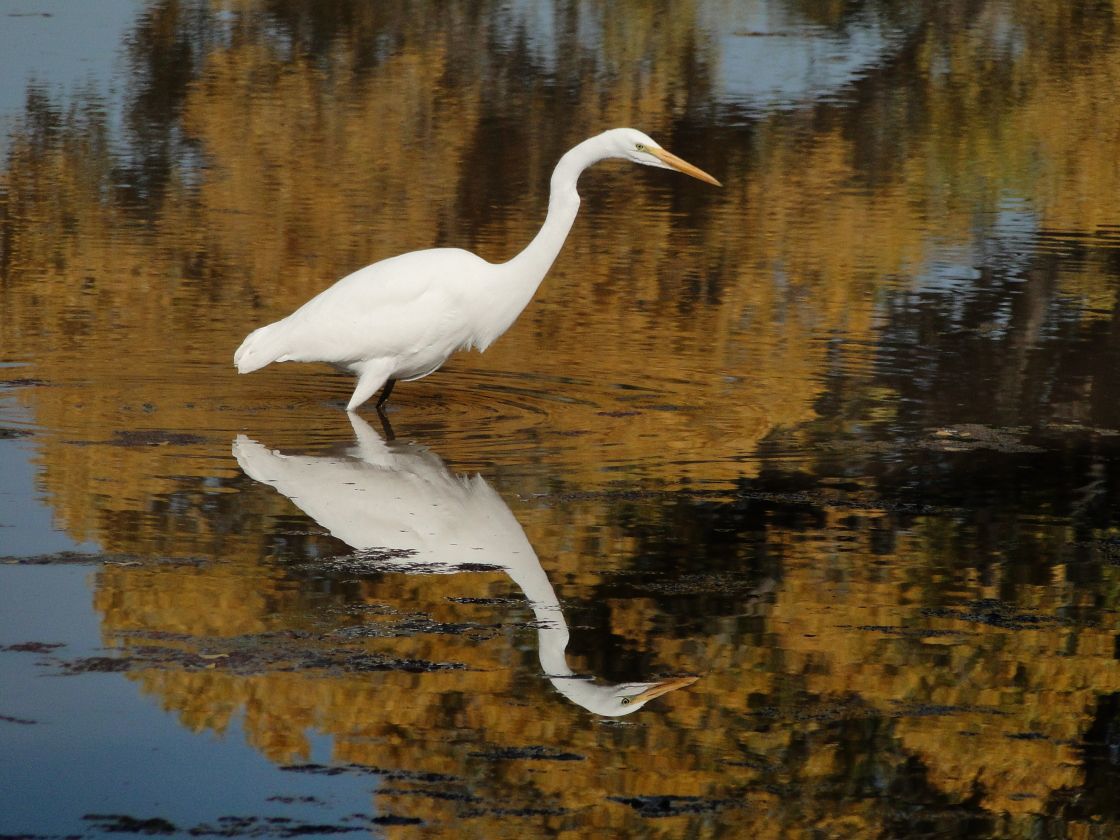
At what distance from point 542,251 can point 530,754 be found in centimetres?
478

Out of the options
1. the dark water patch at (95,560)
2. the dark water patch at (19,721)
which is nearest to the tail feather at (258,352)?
the dark water patch at (95,560)

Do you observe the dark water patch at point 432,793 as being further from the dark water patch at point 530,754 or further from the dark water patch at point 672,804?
the dark water patch at point 672,804

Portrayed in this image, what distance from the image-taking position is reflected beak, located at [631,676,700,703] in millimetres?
5816

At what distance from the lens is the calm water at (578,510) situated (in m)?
5.32

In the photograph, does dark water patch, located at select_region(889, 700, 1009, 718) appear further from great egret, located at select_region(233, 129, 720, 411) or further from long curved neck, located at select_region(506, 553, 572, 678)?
great egret, located at select_region(233, 129, 720, 411)

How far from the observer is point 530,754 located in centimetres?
534

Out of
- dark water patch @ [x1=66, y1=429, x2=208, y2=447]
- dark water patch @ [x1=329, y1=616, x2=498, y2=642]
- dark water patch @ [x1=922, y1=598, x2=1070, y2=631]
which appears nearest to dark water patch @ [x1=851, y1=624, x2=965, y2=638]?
dark water patch @ [x1=922, y1=598, x2=1070, y2=631]

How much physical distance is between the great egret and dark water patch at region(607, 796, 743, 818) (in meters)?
4.77

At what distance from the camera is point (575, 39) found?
29.0 meters

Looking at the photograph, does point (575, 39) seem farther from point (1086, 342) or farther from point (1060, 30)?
point (1086, 342)

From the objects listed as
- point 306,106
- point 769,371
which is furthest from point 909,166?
point 769,371

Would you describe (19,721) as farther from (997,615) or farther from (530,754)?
(997,615)

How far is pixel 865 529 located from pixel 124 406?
386 cm

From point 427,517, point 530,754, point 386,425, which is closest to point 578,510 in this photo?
point 427,517
